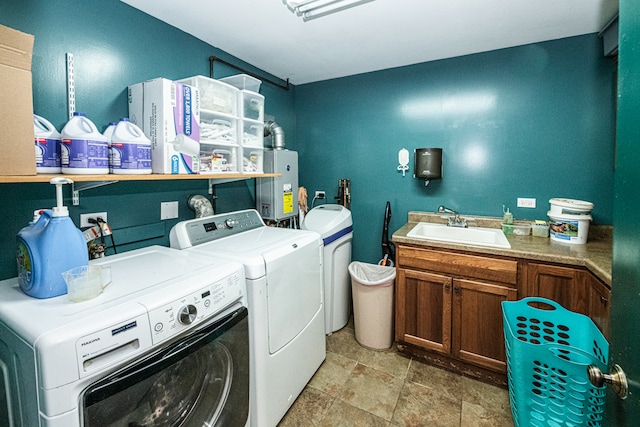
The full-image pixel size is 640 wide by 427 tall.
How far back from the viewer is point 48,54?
4.73ft

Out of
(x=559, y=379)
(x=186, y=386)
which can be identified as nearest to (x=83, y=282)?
(x=186, y=386)

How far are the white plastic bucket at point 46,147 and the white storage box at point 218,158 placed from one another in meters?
0.70

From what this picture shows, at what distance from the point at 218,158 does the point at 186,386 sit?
4.27 ft

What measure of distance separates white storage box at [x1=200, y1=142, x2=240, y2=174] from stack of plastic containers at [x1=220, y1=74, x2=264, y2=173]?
61mm

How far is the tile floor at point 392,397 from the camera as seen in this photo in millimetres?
1701

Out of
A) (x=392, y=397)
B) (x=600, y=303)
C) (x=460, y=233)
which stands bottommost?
(x=392, y=397)

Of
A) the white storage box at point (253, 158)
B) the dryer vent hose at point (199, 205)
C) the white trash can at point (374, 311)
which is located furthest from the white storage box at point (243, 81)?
the white trash can at point (374, 311)

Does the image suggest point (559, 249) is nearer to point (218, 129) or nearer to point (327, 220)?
point (327, 220)

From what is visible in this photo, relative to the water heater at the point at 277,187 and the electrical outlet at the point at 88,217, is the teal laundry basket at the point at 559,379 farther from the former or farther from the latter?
the electrical outlet at the point at 88,217

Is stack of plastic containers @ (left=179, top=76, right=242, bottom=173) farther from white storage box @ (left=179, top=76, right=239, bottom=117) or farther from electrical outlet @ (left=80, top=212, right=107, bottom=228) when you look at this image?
electrical outlet @ (left=80, top=212, right=107, bottom=228)

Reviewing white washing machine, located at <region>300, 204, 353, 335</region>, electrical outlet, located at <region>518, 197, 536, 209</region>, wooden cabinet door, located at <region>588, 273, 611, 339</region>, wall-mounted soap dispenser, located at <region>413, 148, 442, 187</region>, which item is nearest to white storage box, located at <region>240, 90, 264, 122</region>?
white washing machine, located at <region>300, 204, 353, 335</region>

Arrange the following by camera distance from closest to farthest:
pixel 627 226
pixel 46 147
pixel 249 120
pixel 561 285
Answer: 1. pixel 627 226
2. pixel 46 147
3. pixel 561 285
4. pixel 249 120

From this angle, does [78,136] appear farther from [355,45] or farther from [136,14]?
[355,45]

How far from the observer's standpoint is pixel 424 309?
2.16 meters
